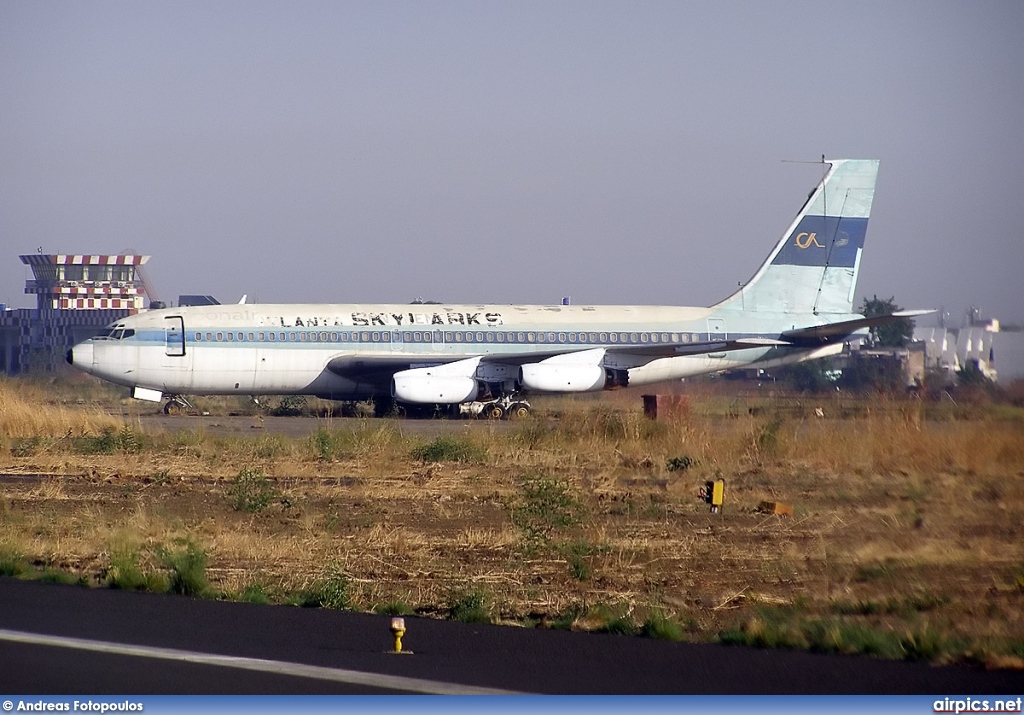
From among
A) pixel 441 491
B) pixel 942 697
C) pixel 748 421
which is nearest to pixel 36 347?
pixel 748 421

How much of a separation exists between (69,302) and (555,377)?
60.1 m

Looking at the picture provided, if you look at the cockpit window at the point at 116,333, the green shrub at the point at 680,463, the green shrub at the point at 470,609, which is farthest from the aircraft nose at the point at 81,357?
the green shrub at the point at 470,609

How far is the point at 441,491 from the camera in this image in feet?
57.5

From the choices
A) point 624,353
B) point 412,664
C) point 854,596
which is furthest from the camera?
point 624,353

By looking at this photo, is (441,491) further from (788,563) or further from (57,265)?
(57,265)

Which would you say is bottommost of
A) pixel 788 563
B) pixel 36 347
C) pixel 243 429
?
pixel 36 347

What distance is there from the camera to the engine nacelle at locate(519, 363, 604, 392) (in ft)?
107

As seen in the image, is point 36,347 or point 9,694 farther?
point 36,347

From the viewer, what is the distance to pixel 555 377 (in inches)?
1289

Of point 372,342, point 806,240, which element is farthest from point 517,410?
point 806,240

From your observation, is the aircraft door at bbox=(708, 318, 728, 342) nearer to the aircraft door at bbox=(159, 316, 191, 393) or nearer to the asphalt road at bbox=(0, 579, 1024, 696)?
the aircraft door at bbox=(159, 316, 191, 393)

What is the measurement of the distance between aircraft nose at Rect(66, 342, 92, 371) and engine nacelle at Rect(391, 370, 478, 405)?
25.0 ft

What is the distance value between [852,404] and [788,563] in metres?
16.6

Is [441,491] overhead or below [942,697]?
below
